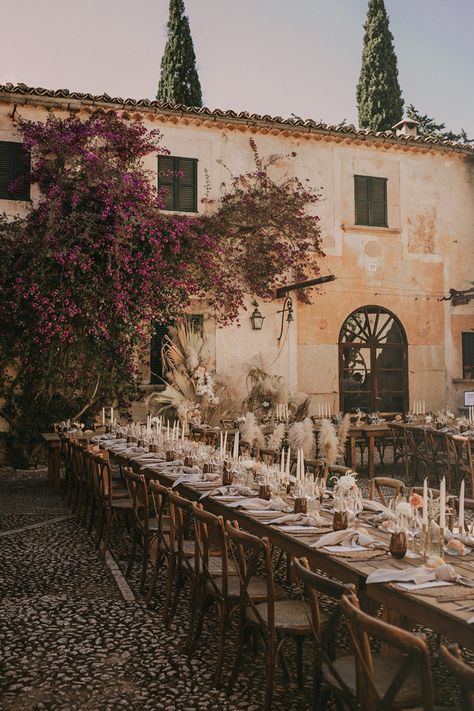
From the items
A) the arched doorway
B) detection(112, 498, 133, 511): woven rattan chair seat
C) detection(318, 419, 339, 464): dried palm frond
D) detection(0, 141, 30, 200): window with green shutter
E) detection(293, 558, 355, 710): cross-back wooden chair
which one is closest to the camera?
detection(293, 558, 355, 710): cross-back wooden chair

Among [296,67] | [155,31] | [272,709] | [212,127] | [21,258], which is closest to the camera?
[272,709]

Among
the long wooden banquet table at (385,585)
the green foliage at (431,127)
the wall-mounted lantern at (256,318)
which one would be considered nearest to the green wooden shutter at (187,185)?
the wall-mounted lantern at (256,318)

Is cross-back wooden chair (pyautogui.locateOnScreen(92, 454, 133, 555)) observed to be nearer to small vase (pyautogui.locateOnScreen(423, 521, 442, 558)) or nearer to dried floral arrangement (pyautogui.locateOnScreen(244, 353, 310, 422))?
small vase (pyautogui.locateOnScreen(423, 521, 442, 558))

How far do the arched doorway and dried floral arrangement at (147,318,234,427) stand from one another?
2.59 meters

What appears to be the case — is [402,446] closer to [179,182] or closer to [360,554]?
[179,182]

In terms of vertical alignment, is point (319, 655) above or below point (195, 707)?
above

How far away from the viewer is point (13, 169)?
478 inches

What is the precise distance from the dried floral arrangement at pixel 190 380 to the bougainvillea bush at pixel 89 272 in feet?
1.43

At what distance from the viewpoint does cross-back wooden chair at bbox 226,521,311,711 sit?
11.0 ft

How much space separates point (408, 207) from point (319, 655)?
12.6 metres

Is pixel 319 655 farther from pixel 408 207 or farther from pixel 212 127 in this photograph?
pixel 408 207

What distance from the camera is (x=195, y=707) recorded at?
3.43 meters

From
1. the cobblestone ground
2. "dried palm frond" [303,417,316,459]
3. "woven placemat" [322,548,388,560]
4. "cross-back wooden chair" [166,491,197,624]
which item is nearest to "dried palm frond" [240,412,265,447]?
"dried palm frond" [303,417,316,459]

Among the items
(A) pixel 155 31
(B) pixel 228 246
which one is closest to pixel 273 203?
(B) pixel 228 246
